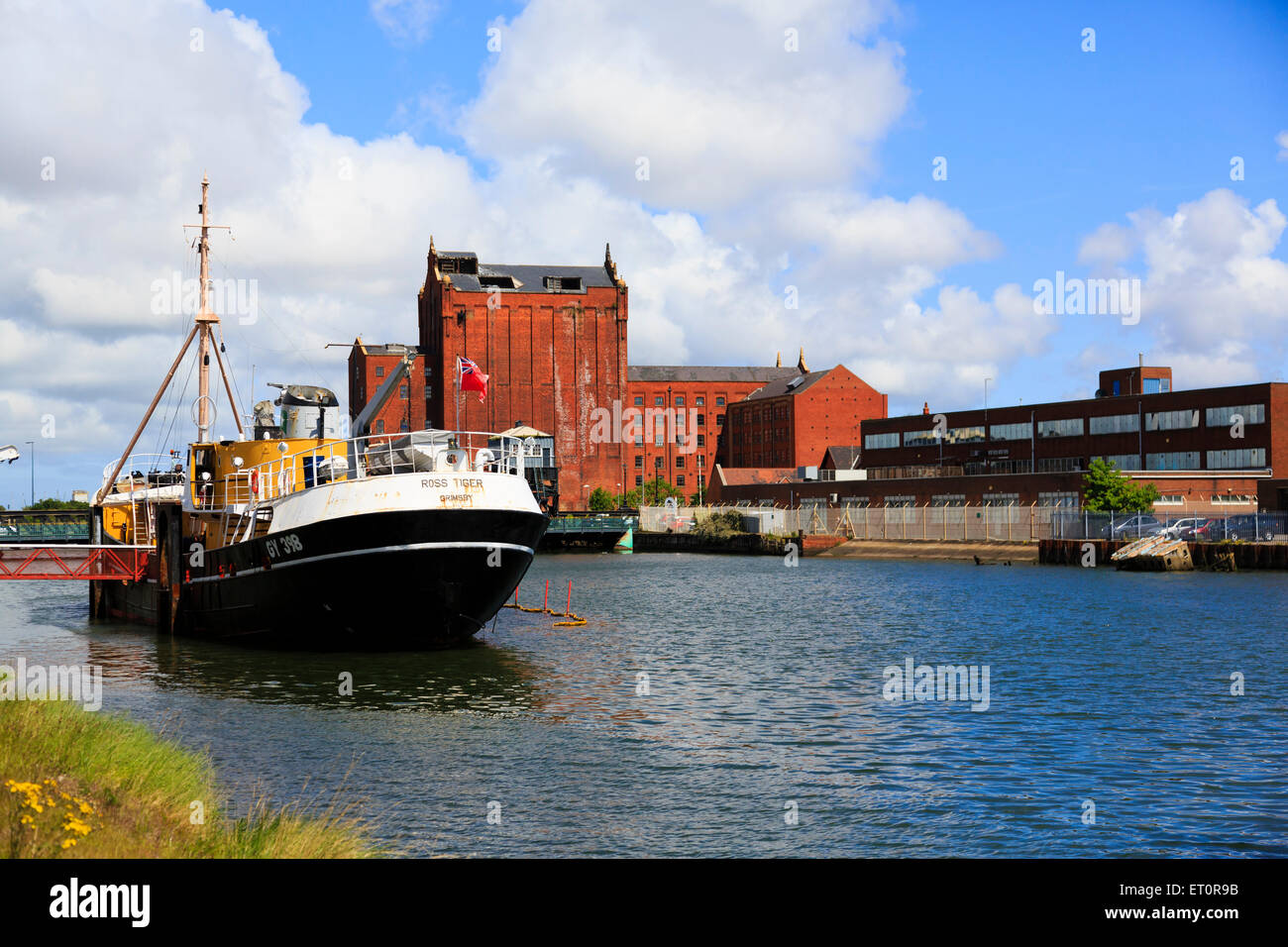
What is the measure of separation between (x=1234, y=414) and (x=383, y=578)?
84.7 m

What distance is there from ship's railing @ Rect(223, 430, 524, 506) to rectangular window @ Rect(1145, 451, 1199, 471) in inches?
3099

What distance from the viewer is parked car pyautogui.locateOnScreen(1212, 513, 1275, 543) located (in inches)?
3103

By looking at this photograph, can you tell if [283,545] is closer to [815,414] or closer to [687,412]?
[815,414]

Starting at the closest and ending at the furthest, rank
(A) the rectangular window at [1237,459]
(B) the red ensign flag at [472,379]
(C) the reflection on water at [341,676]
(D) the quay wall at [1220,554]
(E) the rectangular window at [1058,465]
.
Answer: (C) the reflection on water at [341,676]
(B) the red ensign flag at [472,379]
(D) the quay wall at [1220,554]
(A) the rectangular window at [1237,459]
(E) the rectangular window at [1058,465]

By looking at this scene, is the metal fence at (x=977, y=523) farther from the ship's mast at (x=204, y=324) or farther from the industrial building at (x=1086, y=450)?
the ship's mast at (x=204, y=324)

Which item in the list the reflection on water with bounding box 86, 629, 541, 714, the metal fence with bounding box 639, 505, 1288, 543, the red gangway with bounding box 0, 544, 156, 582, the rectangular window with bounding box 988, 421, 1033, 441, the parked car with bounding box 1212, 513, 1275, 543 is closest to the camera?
the reflection on water with bounding box 86, 629, 541, 714

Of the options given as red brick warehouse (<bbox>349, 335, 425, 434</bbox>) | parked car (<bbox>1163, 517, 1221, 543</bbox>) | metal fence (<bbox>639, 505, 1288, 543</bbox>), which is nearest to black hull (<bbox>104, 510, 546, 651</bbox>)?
parked car (<bbox>1163, 517, 1221, 543</bbox>)

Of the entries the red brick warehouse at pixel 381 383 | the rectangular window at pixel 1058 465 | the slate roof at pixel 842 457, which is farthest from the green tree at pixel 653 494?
the rectangular window at pixel 1058 465

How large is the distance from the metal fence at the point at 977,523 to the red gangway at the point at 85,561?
67550 mm

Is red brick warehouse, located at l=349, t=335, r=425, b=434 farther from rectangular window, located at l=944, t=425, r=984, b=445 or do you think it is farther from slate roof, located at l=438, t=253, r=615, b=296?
rectangular window, located at l=944, t=425, r=984, b=445

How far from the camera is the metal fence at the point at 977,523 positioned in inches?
3177

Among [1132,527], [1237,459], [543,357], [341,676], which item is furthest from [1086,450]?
[341,676]
